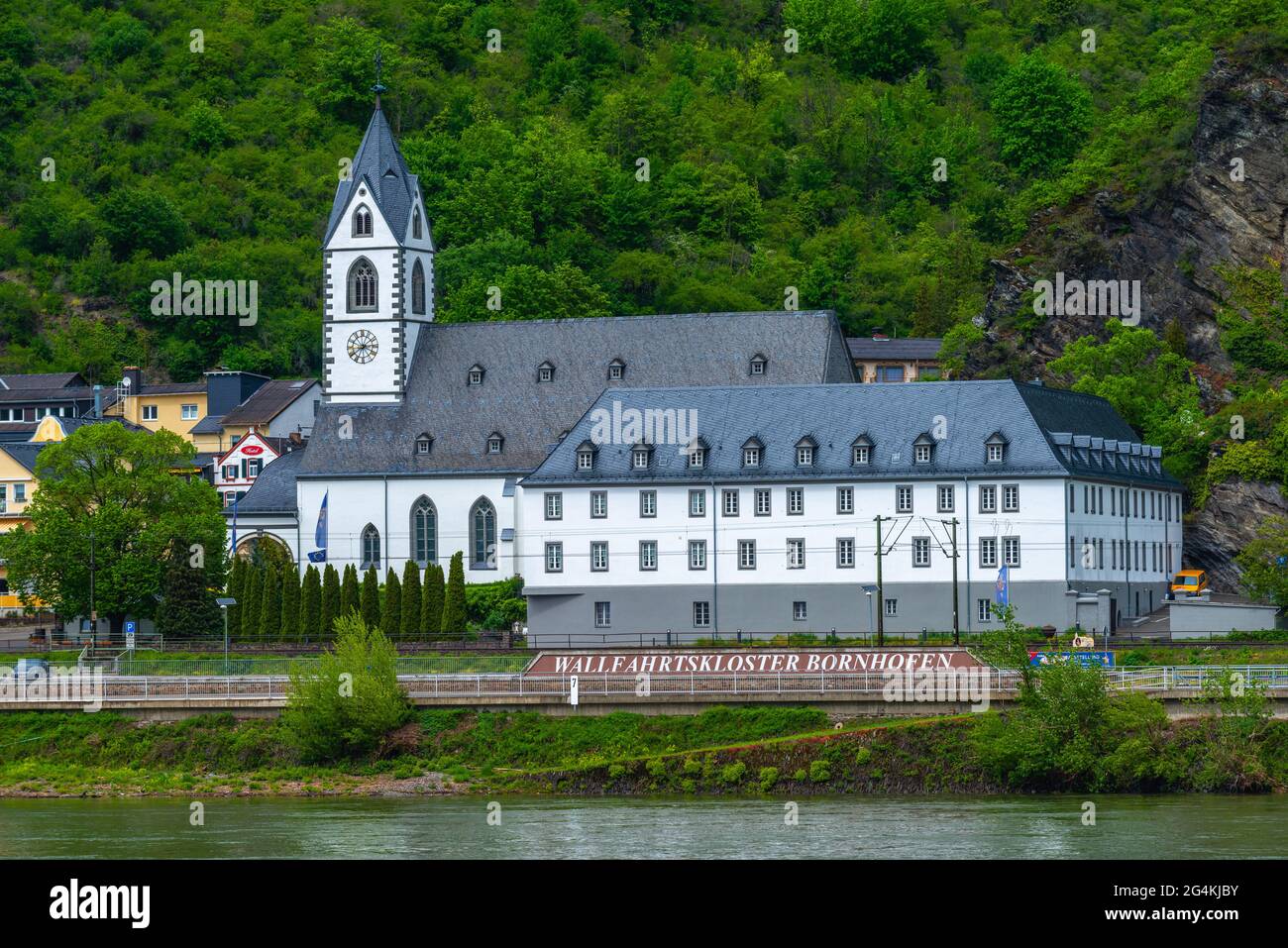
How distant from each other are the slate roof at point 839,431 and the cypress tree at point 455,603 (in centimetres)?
478

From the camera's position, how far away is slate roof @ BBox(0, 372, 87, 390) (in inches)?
5418

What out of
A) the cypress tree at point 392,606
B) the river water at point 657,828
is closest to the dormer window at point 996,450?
the cypress tree at point 392,606

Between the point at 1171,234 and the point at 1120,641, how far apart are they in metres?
36.5

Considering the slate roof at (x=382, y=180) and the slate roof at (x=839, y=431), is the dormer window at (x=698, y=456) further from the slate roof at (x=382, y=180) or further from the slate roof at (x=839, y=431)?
the slate roof at (x=382, y=180)

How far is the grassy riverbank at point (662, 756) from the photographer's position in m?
54.5

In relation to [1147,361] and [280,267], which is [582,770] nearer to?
[1147,361]

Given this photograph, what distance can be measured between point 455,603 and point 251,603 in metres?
8.13

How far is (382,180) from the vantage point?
332 feet

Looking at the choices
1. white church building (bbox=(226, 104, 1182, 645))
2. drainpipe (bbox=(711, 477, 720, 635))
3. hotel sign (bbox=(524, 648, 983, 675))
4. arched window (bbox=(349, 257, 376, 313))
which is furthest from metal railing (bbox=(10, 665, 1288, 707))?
arched window (bbox=(349, 257, 376, 313))

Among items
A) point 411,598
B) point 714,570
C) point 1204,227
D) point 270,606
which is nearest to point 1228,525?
point 1204,227

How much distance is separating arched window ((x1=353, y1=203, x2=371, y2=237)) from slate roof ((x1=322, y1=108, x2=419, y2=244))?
2.24 feet

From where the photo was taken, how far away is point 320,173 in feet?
572

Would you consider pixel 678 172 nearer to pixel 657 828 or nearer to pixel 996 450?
pixel 996 450

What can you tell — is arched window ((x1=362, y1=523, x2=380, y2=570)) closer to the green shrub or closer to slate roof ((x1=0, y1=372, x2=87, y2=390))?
the green shrub
